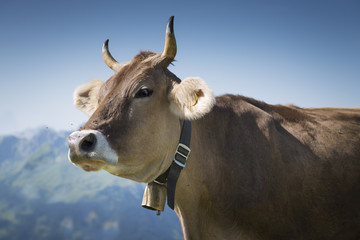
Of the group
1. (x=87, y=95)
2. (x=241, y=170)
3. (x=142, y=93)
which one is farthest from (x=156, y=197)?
(x=87, y=95)

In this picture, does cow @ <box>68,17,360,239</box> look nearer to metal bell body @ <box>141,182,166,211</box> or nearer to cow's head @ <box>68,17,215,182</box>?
cow's head @ <box>68,17,215,182</box>

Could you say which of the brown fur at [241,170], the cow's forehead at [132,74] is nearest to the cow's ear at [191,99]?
the brown fur at [241,170]

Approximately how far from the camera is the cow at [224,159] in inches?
106

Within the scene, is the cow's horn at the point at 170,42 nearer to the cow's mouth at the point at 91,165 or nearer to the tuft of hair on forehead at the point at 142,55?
the tuft of hair on forehead at the point at 142,55

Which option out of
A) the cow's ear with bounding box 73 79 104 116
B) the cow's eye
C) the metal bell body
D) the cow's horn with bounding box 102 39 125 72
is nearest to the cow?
the cow's eye

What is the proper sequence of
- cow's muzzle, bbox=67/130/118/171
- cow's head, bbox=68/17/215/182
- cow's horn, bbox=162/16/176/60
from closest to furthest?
cow's muzzle, bbox=67/130/118/171
cow's head, bbox=68/17/215/182
cow's horn, bbox=162/16/176/60

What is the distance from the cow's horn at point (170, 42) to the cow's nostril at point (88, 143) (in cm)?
138

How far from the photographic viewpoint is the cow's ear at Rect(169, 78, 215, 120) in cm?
268

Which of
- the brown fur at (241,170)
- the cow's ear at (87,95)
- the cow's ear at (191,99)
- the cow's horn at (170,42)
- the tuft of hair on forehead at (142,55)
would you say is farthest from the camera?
the cow's ear at (87,95)

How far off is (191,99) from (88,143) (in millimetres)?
1130

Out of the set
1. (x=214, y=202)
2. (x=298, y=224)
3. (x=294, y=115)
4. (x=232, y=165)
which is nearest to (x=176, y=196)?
(x=214, y=202)

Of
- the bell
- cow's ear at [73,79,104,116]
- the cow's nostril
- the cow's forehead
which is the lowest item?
the bell

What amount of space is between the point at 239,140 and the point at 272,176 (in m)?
0.56

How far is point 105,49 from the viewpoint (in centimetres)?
385
